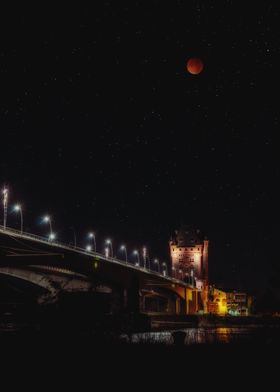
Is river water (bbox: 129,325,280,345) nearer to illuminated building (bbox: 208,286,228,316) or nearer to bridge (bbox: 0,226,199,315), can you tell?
bridge (bbox: 0,226,199,315)

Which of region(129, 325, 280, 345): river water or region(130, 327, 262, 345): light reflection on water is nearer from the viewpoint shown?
region(129, 325, 280, 345): river water

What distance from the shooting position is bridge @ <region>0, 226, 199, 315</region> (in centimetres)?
5397

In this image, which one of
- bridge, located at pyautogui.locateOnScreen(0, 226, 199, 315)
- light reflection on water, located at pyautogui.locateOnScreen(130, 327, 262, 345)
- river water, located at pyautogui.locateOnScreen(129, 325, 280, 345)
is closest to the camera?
river water, located at pyautogui.locateOnScreen(129, 325, 280, 345)

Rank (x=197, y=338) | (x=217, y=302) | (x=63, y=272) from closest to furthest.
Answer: (x=197, y=338) < (x=63, y=272) < (x=217, y=302)

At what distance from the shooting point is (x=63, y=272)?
6788 centimetres

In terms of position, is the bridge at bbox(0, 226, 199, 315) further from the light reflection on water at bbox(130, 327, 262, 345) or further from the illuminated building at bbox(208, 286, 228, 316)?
the illuminated building at bbox(208, 286, 228, 316)

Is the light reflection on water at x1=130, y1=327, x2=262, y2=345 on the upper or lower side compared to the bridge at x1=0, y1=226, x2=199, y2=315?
lower

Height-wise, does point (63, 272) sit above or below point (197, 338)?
above

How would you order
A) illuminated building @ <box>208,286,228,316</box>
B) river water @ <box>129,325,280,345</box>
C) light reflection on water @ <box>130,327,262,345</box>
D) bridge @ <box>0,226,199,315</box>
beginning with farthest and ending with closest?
illuminated building @ <box>208,286,228,316</box>
bridge @ <box>0,226,199,315</box>
light reflection on water @ <box>130,327,262,345</box>
river water @ <box>129,325,280,345</box>

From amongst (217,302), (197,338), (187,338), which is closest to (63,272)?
(187,338)

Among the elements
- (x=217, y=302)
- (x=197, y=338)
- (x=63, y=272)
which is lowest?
(x=197, y=338)

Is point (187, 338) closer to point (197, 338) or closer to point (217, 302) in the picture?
point (197, 338)

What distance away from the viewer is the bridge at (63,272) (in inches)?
2125

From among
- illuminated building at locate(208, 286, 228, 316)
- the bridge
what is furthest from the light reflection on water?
illuminated building at locate(208, 286, 228, 316)
